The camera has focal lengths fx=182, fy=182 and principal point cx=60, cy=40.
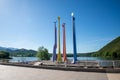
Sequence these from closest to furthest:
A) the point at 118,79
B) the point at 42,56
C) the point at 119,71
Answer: the point at 118,79, the point at 119,71, the point at 42,56

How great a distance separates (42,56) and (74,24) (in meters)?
33.9

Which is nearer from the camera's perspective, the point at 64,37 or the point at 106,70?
the point at 106,70

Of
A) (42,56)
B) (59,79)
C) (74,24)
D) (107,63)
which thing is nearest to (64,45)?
(74,24)

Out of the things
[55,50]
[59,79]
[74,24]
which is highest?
[74,24]

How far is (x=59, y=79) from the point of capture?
11.1 m

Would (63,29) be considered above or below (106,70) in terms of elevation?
above

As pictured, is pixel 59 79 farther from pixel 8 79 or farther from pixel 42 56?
pixel 42 56

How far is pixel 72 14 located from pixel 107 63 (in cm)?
1514

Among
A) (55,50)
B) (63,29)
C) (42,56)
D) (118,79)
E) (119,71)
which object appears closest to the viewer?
(118,79)

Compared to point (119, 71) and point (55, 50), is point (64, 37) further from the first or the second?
point (119, 71)

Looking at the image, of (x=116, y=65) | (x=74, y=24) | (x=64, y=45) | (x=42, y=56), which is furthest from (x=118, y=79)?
(x=42, y=56)

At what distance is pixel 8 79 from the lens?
11125mm

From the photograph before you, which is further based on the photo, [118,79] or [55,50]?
[55,50]

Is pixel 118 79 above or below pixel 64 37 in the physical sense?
below
